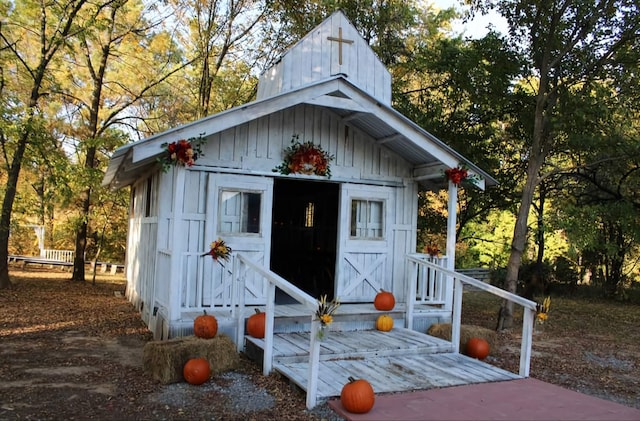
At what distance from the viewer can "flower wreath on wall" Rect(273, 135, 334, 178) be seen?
7680mm

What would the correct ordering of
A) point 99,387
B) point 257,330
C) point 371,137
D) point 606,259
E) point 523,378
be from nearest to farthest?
point 99,387, point 523,378, point 257,330, point 371,137, point 606,259

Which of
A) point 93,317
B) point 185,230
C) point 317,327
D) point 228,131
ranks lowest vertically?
point 93,317

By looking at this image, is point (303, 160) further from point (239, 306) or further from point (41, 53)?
point (41, 53)

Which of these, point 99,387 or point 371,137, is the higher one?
point 371,137

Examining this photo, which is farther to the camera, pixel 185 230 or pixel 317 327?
pixel 185 230


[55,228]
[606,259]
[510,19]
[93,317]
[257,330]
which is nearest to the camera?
[257,330]

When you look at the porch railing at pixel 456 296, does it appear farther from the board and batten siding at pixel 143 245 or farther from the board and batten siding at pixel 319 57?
the board and batten siding at pixel 143 245

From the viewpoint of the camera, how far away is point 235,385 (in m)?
5.32

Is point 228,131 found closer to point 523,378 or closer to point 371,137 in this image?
point 371,137

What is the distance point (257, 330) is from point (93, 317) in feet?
14.6


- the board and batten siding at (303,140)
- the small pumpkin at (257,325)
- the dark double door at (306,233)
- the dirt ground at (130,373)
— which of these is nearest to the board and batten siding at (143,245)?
the dirt ground at (130,373)

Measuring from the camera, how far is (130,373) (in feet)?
18.7

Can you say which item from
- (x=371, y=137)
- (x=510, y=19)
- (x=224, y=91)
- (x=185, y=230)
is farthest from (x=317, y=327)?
(x=224, y=91)

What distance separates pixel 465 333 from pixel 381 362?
1662mm
